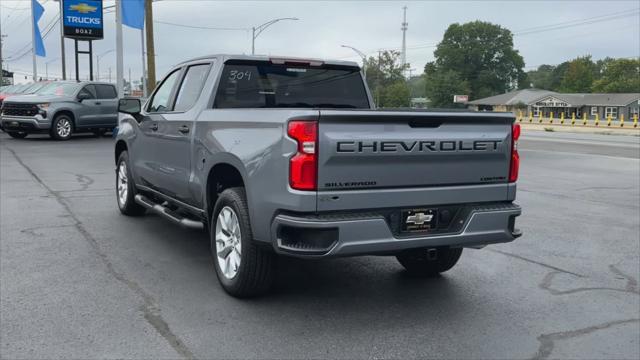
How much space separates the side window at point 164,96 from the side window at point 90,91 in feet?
48.5

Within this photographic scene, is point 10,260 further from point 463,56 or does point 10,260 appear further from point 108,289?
point 463,56

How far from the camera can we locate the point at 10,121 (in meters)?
20.0

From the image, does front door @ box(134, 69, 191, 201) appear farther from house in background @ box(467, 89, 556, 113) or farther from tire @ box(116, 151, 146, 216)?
house in background @ box(467, 89, 556, 113)

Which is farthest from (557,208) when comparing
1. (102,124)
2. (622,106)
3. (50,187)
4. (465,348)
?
(622,106)

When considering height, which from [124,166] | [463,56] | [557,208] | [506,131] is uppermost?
[463,56]

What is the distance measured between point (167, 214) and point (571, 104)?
100706mm

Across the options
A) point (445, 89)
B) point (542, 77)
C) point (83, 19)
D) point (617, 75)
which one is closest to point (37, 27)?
point (83, 19)

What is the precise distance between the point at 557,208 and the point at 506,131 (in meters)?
5.36

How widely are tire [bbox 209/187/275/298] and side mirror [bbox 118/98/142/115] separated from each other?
2.55 metres

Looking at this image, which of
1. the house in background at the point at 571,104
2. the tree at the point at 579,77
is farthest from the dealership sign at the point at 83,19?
the tree at the point at 579,77

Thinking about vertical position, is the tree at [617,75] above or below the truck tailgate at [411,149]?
above

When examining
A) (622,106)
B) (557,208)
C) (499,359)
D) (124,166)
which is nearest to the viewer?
(499,359)

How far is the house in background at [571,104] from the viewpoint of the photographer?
297 ft

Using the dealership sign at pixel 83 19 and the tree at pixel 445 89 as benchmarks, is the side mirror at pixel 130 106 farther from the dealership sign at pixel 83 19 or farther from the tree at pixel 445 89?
the tree at pixel 445 89
